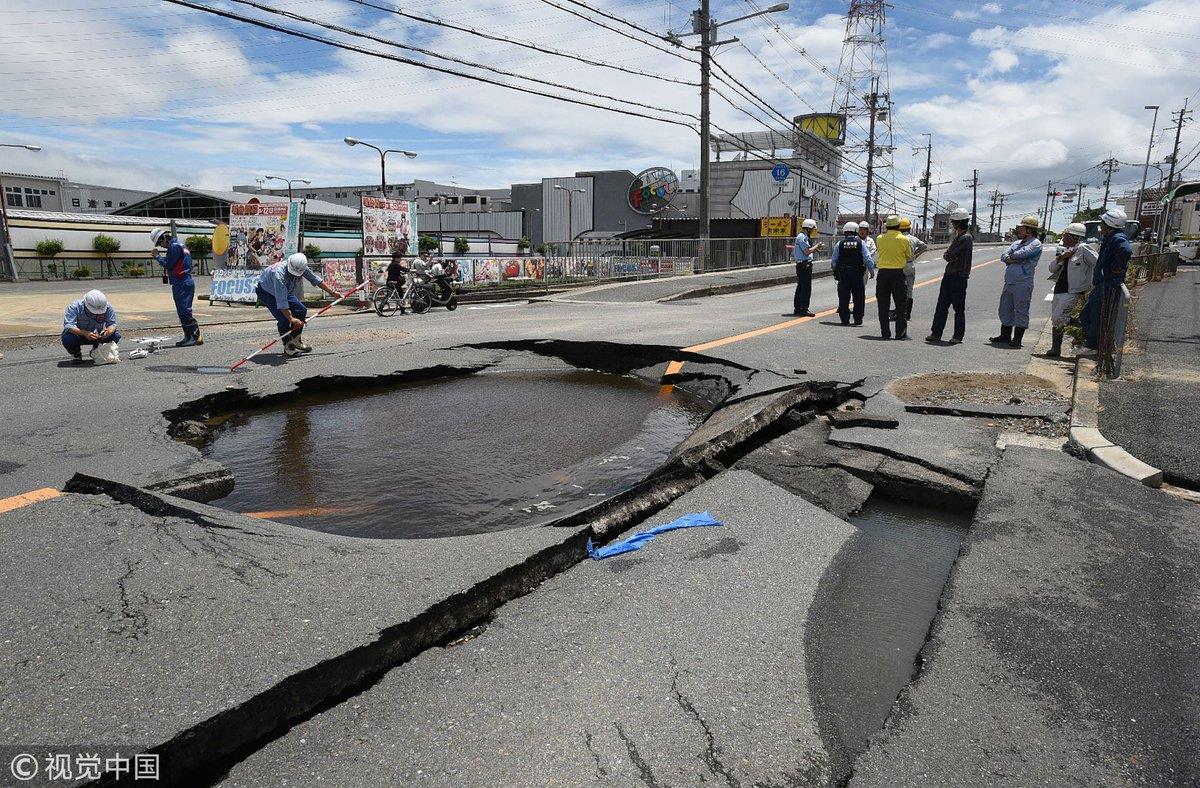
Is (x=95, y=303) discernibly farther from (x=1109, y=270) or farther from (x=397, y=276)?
(x=1109, y=270)

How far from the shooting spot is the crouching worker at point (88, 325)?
8.43 meters

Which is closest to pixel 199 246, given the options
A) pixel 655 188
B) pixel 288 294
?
pixel 655 188

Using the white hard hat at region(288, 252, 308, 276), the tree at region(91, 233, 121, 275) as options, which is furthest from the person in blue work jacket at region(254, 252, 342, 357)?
the tree at region(91, 233, 121, 275)

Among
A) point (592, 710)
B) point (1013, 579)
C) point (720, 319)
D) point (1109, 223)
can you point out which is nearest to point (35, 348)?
point (720, 319)

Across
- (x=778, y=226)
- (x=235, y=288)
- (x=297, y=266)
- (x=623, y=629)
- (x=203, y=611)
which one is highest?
(x=778, y=226)

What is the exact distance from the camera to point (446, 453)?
5582 millimetres

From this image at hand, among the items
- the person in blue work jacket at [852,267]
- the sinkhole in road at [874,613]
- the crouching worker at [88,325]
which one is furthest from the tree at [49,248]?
the sinkhole in road at [874,613]

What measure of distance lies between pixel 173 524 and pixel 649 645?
2486 millimetres

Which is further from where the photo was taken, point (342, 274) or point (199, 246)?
point (199, 246)

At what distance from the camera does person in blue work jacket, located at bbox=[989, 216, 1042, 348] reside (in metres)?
9.02

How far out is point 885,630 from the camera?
9.82ft

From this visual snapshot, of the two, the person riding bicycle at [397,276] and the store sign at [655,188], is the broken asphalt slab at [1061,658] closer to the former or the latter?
the person riding bicycle at [397,276]

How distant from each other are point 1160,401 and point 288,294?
9.76 m

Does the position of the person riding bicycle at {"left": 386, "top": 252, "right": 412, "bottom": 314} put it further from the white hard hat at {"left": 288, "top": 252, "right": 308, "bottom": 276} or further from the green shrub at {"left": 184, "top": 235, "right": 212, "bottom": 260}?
Result: the green shrub at {"left": 184, "top": 235, "right": 212, "bottom": 260}
